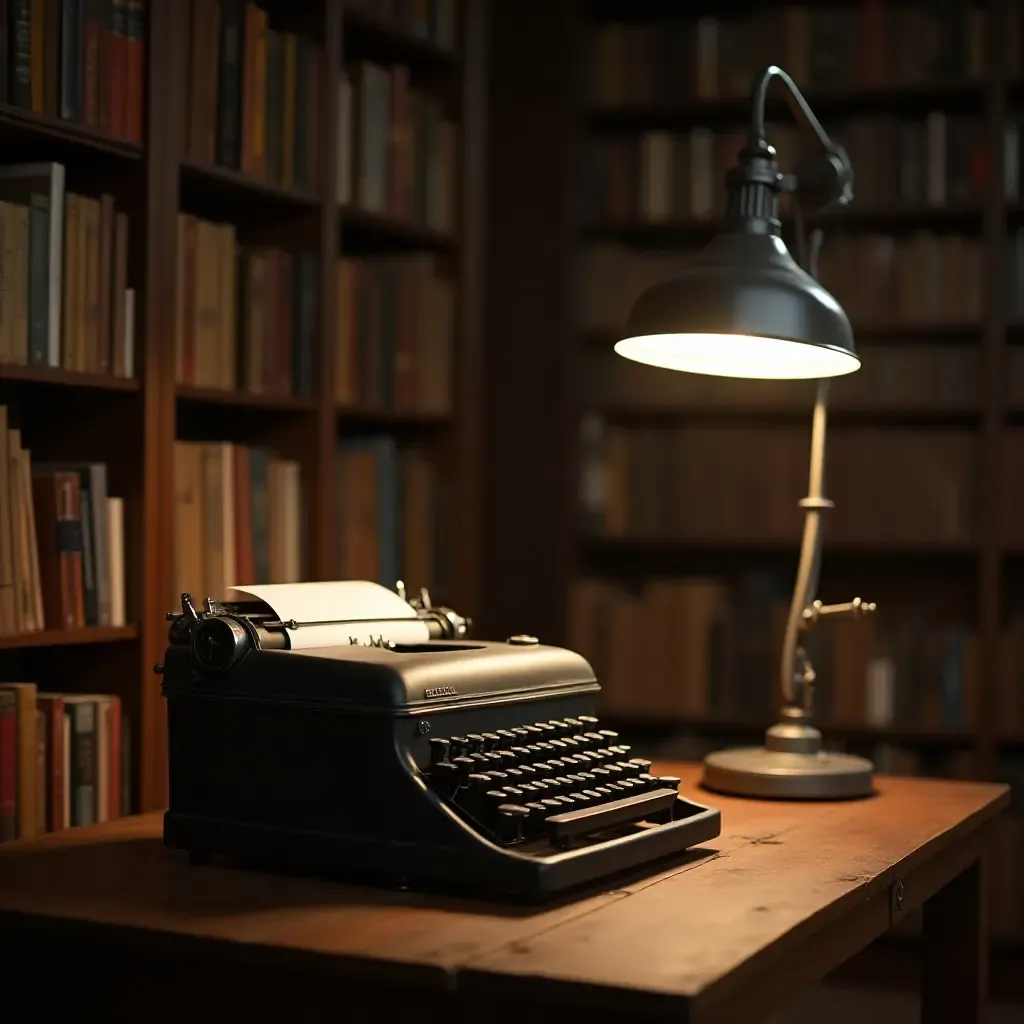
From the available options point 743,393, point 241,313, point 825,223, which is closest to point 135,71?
point 241,313

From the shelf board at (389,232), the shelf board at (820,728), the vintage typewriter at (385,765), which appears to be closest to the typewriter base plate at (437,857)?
the vintage typewriter at (385,765)

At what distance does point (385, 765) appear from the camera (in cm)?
167

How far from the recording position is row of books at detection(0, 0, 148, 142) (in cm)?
234

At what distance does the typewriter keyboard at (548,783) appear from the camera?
5.44 ft

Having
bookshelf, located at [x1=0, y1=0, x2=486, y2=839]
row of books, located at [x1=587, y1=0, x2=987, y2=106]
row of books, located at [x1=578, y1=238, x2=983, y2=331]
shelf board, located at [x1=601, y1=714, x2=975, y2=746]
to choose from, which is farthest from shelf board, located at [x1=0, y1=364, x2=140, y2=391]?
row of books, located at [x1=587, y1=0, x2=987, y2=106]

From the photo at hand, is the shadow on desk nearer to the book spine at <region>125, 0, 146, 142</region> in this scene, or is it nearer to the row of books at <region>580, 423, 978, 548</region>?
the book spine at <region>125, 0, 146, 142</region>

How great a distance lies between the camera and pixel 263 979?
152 centimetres

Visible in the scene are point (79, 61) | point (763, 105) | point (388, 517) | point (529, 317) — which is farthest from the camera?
point (529, 317)

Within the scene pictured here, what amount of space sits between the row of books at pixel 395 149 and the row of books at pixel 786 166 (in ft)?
2.82

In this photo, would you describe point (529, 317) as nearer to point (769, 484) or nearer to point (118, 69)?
point (769, 484)

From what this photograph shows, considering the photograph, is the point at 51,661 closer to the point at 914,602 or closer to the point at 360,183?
the point at 360,183

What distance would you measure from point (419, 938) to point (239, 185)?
165 centimetres

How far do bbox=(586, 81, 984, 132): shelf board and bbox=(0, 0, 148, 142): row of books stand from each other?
1820 millimetres

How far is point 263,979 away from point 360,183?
6.47ft
